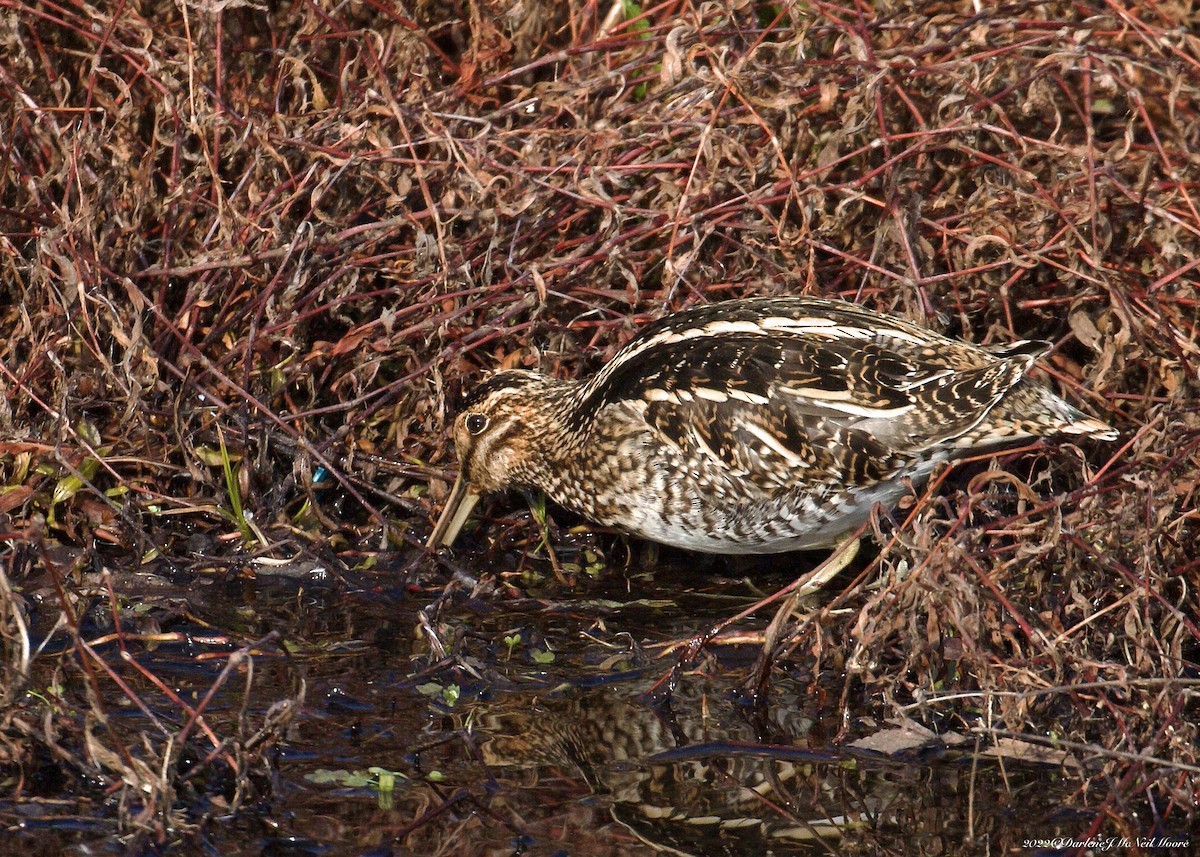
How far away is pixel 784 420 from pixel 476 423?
115cm

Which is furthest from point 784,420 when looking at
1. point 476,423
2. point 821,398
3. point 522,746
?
point 522,746

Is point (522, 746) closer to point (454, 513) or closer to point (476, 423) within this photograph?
point (454, 513)

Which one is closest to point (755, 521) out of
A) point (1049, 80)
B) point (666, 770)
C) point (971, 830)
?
point (666, 770)

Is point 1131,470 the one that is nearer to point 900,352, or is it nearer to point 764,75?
point 900,352

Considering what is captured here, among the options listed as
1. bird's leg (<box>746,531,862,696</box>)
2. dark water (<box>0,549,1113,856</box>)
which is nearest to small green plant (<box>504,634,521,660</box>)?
dark water (<box>0,549,1113,856</box>)

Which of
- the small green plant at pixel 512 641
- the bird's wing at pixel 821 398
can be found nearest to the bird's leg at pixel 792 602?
the bird's wing at pixel 821 398

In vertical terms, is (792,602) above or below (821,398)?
below

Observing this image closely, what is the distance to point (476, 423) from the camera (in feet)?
16.8

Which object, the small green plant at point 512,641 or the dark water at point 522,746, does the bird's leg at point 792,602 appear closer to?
the dark water at point 522,746

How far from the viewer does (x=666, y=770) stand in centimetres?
388

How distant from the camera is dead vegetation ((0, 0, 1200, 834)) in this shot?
16.4 ft

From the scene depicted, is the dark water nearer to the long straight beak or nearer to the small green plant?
the small green plant

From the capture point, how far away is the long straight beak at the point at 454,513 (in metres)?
5.12

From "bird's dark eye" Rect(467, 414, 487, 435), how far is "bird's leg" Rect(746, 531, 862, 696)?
48.0 inches
